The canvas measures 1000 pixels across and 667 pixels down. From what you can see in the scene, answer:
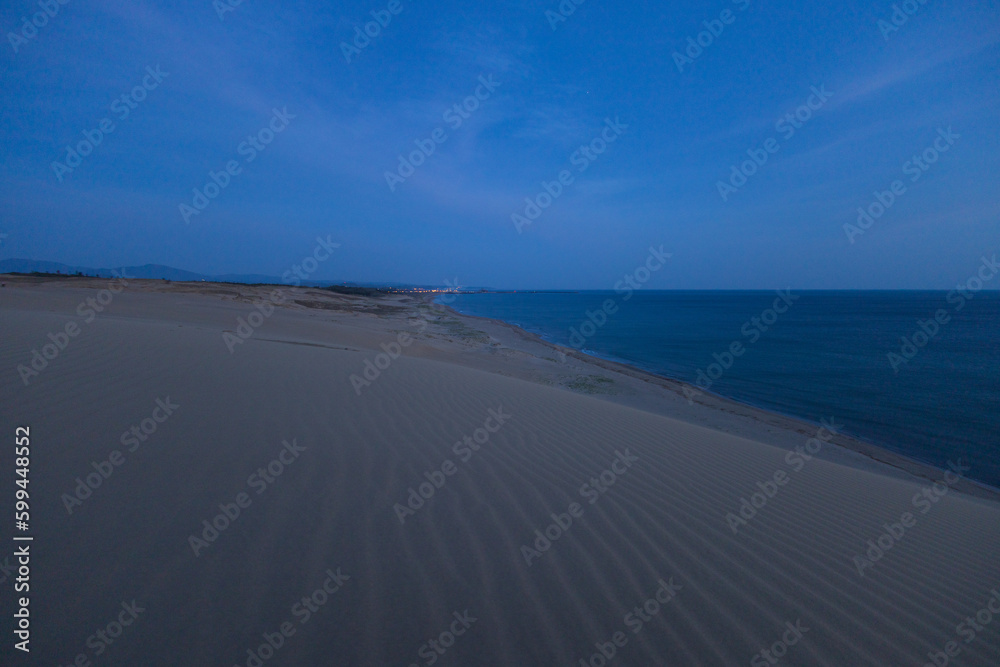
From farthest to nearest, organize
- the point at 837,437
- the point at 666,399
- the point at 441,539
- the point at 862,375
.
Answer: the point at 862,375
the point at 666,399
the point at 837,437
the point at 441,539

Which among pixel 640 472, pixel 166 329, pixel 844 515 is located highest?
pixel 844 515

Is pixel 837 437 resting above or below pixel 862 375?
below

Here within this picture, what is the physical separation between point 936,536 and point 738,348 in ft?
72.5

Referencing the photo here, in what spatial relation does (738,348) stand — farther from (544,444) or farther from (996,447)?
(544,444)

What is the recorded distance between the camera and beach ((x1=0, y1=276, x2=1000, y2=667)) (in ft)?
7.23

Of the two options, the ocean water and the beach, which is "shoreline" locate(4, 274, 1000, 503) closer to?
the ocean water

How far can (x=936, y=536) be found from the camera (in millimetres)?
4352

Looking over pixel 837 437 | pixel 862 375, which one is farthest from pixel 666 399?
pixel 862 375

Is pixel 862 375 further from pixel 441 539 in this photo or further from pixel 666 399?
pixel 441 539

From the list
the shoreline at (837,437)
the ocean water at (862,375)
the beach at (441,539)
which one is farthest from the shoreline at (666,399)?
the beach at (441,539)

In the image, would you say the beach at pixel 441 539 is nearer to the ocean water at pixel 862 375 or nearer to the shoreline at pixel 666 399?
the shoreline at pixel 666 399

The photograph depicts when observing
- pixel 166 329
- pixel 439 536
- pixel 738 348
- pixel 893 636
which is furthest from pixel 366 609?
pixel 738 348

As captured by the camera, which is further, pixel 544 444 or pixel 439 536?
pixel 544 444

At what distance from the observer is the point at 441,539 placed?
9.91ft
